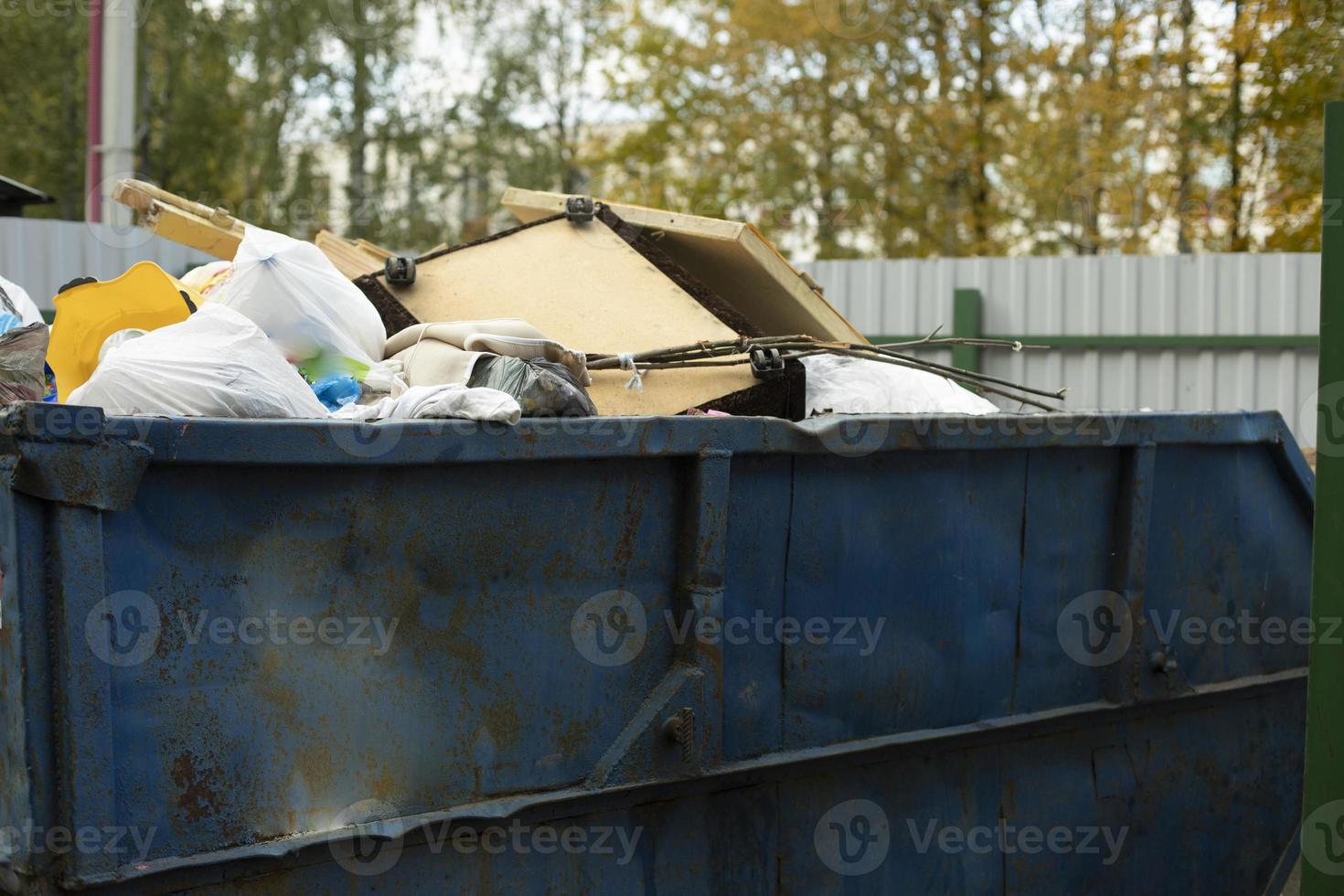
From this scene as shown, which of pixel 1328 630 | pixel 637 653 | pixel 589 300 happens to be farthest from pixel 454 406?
pixel 1328 630

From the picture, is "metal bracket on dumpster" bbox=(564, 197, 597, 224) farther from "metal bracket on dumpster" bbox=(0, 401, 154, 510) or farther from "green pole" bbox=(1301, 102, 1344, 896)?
"metal bracket on dumpster" bbox=(0, 401, 154, 510)

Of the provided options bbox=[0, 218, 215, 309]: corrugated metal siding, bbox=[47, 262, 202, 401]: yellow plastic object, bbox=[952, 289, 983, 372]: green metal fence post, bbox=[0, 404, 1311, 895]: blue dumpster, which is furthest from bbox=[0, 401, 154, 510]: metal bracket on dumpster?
bbox=[952, 289, 983, 372]: green metal fence post

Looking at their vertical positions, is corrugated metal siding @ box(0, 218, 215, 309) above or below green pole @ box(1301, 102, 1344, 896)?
above

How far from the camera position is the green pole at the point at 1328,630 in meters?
2.34

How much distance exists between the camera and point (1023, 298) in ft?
27.1

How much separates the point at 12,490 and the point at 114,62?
23.8 ft

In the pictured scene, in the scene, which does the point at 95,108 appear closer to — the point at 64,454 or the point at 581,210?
the point at 581,210

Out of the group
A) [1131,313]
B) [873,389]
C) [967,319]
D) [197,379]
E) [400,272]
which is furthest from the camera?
[967,319]

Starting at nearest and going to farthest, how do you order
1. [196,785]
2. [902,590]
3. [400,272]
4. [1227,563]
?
1. [196,785]
2. [902,590]
3. [1227,563]
4. [400,272]

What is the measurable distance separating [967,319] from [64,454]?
7161 millimetres

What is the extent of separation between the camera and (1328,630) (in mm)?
2387

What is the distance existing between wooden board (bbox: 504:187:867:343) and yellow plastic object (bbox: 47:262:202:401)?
4.41ft

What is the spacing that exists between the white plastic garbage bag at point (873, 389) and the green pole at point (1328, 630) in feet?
2.86

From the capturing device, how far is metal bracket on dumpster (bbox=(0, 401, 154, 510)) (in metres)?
1.67
